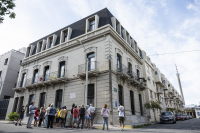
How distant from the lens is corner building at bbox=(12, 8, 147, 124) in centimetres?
1481

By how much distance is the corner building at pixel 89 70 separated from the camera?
1481 cm

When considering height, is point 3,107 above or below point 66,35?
below

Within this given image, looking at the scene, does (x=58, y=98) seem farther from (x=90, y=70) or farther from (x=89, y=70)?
(x=90, y=70)

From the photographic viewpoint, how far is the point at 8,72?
87.5ft

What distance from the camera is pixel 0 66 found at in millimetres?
28391

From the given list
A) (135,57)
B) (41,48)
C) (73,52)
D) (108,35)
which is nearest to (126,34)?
(135,57)

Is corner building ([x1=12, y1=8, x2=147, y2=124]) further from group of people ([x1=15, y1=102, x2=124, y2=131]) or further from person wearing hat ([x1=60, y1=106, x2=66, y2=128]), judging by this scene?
person wearing hat ([x1=60, y1=106, x2=66, y2=128])

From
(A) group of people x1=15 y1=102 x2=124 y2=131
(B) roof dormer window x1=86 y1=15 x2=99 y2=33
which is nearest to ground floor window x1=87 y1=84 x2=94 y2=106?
(A) group of people x1=15 y1=102 x2=124 y2=131

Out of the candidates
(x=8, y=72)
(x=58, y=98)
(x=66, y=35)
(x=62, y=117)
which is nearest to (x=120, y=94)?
(x=62, y=117)

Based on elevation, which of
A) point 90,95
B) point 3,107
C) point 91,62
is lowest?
point 3,107

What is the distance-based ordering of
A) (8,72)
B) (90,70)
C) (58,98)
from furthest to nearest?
(8,72) < (58,98) < (90,70)

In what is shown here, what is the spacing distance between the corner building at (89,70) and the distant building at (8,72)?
494 centimetres

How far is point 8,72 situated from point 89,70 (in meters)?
19.7

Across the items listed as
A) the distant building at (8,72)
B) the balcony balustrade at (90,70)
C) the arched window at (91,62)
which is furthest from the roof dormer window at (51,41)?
the distant building at (8,72)
